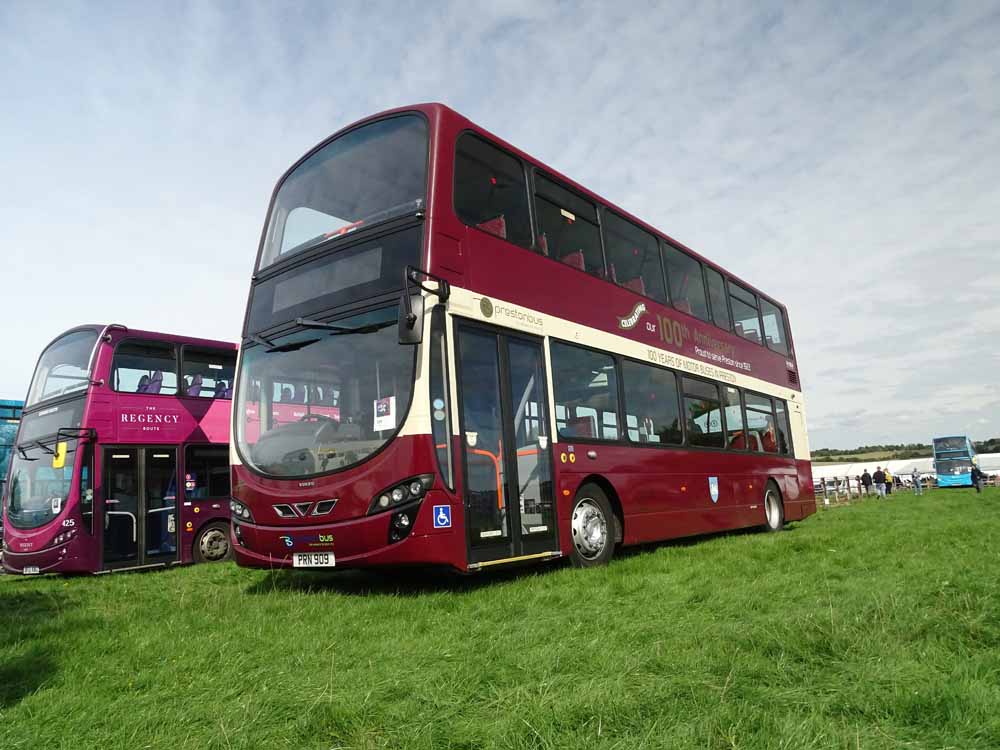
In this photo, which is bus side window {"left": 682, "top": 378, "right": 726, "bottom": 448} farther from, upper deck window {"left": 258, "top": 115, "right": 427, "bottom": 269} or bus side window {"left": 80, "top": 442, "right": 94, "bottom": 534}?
bus side window {"left": 80, "top": 442, "right": 94, "bottom": 534}

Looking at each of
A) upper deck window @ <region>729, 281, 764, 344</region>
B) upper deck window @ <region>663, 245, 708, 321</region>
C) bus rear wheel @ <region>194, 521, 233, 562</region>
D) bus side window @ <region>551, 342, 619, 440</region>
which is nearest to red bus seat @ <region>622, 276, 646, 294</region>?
upper deck window @ <region>663, 245, 708, 321</region>

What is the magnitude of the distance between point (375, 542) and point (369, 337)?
72.8 inches

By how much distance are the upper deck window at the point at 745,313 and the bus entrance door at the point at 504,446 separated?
7010 millimetres

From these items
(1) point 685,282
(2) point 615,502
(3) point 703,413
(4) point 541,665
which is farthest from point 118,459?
(4) point 541,665

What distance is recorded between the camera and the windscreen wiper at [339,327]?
712cm

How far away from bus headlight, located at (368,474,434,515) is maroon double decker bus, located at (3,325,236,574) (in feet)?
24.5

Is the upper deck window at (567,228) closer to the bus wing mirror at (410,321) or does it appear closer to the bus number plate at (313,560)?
the bus wing mirror at (410,321)

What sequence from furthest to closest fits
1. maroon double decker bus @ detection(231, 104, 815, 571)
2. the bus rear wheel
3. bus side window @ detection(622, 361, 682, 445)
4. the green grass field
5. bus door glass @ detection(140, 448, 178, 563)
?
the bus rear wheel, bus door glass @ detection(140, 448, 178, 563), bus side window @ detection(622, 361, 682, 445), maroon double decker bus @ detection(231, 104, 815, 571), the green grass field

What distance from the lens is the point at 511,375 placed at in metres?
7.86

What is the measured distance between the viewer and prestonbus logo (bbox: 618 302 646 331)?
10.1m

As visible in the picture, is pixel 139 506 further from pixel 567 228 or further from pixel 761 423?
pixel 761 423

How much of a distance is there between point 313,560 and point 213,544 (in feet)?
24.9

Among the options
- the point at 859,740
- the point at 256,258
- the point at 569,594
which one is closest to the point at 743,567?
the point at 569,594

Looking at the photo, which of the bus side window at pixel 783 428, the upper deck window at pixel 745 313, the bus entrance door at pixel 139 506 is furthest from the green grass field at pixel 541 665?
the bus side window at pixel 783 428
